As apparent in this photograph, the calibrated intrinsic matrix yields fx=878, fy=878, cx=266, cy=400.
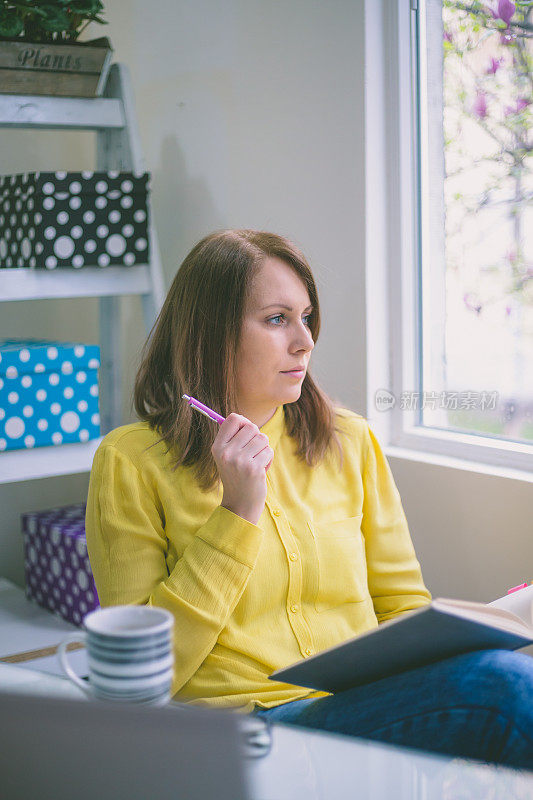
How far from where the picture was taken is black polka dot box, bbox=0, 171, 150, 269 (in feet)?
5.85

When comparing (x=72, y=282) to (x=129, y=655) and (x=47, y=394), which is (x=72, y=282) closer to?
(x=47, y=394)

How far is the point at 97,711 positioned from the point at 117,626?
0.19 feet

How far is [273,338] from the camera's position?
1264 mm

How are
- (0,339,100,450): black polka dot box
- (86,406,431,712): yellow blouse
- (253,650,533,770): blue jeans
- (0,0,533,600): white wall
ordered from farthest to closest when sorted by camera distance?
(0,339,100,450): black polka dot box
(0,0,533,600): white wall
(86,406,431,712): yellow blouse
(253,650,533,770): blue jeans

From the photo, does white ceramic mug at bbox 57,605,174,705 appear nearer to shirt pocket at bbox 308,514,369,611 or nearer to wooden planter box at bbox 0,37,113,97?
shirt pocket at bbox 308,514,369,611

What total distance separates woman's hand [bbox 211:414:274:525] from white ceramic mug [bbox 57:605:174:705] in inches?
21.1

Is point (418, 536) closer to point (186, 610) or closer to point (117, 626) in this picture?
point (186, 610)

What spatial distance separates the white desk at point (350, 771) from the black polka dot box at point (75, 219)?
1233mm

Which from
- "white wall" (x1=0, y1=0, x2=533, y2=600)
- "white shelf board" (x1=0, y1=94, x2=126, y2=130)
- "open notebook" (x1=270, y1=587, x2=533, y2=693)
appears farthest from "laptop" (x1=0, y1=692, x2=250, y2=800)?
"white shelf board" (x1=0, y1=94, x2=126, y2=130)

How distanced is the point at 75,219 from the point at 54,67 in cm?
33

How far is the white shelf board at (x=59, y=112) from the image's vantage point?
6.00 ft

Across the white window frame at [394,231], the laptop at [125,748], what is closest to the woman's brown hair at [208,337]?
the white window frame at [394,231]

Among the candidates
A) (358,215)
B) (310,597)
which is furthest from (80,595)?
(358,215)

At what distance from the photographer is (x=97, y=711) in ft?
1.78
